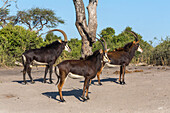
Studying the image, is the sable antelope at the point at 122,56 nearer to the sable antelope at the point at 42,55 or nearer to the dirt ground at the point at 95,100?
the dirt ground at the point at 95,100

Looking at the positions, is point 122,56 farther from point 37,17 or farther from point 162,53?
point 37,17

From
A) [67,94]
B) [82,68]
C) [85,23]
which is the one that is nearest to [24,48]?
[85,23]

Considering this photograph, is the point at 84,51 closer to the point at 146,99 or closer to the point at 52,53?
the point at 52,53

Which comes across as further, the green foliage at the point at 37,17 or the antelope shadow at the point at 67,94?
the green foliage at the point at 37,17

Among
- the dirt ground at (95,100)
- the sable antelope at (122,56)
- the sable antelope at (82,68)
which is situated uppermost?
the sable antelope at (122,56)

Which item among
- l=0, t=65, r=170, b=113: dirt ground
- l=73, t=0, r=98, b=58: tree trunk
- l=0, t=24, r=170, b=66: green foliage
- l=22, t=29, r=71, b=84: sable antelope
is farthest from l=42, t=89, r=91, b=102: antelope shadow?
l=0, t=24, r=170, b=66: green foliage

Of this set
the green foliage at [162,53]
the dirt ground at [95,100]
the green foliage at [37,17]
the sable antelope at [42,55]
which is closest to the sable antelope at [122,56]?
the dirt ground at [95,100]

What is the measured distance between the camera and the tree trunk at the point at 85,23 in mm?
14930

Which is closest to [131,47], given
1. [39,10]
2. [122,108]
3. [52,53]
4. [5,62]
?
[52,53]

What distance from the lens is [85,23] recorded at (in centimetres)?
1516

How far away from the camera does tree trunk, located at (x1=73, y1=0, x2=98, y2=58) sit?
14930mm

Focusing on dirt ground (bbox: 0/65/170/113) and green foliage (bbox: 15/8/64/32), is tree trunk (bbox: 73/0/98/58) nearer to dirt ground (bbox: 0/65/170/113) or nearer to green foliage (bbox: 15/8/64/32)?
dirt ground (bbox: 0/65/170/113)

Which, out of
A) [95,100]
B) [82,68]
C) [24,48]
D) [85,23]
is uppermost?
[85,23]

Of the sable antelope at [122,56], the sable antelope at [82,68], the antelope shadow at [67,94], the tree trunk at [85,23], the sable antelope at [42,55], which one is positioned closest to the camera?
Answer: the sable antelope at [82,68]
